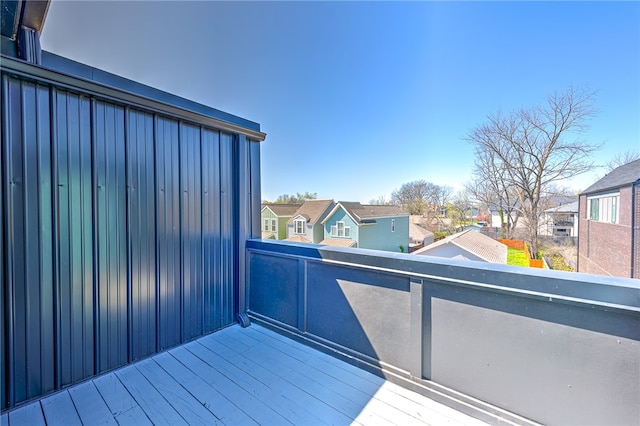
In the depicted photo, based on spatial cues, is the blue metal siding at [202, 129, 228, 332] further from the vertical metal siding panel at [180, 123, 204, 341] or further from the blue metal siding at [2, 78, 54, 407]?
the blue metal siding at [2, 78, 54, 407]

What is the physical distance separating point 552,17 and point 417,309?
28.5 ft

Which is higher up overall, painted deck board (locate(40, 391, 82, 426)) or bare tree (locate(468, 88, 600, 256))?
bare tree (locate(468, 88, 600, 256))

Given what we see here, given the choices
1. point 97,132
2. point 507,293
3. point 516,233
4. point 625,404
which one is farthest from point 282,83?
point 516,233

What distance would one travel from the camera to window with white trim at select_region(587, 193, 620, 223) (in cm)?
1090

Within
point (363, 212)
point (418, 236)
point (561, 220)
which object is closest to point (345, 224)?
point (363, 212)

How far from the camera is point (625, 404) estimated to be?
1140 mm

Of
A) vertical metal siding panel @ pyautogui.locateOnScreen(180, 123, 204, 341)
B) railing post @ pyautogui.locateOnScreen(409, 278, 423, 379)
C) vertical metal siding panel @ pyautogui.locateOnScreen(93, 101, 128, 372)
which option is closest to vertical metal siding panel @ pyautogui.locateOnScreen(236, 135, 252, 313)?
vertical metal siding panel @ pyautogui.locateOnScreen(180, 123, 204, 341)

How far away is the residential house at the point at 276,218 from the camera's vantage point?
17.0 metres

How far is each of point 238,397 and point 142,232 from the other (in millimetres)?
1478

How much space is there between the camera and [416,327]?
5.57 ft

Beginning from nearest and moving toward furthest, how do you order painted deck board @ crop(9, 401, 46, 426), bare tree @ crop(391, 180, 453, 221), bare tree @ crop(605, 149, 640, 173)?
painted deck board @ crop(9, 401, 46, 426) → bare tree @ crop(605, 149, 640, 173) → bare tree @ crop(391, 180, 453, 221)

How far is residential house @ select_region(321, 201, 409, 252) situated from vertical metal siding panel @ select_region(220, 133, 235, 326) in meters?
13.0

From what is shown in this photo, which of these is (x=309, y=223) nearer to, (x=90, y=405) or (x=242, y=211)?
(x=242, y=211)

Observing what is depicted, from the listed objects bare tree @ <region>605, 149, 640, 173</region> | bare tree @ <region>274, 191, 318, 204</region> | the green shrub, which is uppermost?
bare tree @ <region>605, 149, 640, 173</region>
